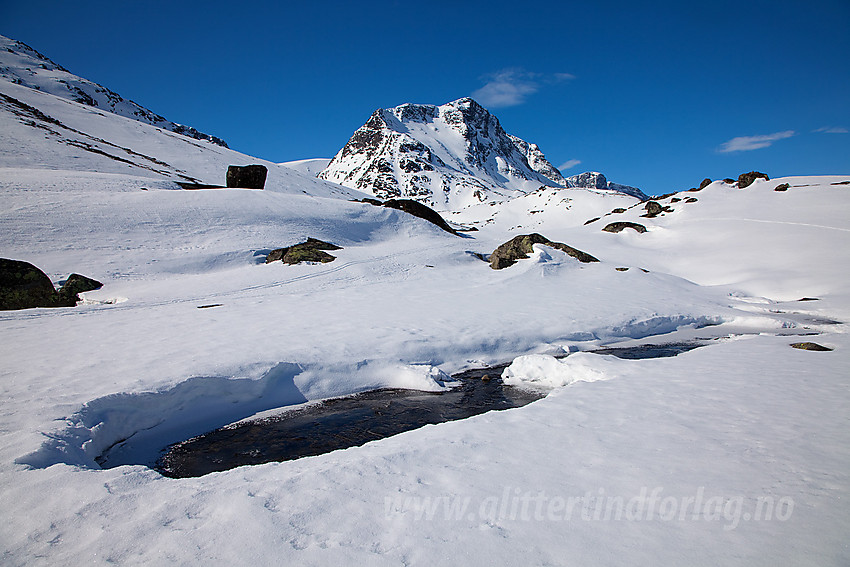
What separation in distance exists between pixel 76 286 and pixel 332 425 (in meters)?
14.0

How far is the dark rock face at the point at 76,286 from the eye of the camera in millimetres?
14391

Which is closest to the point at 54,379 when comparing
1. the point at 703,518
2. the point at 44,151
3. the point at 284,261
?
the point at 703,518

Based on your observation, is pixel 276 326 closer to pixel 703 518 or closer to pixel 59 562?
pixel 59 562

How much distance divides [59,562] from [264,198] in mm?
26709

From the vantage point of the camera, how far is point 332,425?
22.8 feet

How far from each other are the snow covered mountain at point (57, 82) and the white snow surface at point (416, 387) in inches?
3359

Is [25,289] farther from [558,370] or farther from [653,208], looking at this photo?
[653,208]

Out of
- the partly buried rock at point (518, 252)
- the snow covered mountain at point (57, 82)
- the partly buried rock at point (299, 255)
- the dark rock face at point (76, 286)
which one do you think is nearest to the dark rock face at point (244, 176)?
the partly buried rock at point (299, 255)

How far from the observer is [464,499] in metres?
3.80

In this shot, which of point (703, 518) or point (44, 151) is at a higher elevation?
point (44, 151)

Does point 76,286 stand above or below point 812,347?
below

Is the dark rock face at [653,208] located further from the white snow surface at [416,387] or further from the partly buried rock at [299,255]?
the partly buried rock at [299,255]

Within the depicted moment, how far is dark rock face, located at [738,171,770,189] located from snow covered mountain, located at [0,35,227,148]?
325 feet

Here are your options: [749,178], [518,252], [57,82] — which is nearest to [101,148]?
[518,252]
